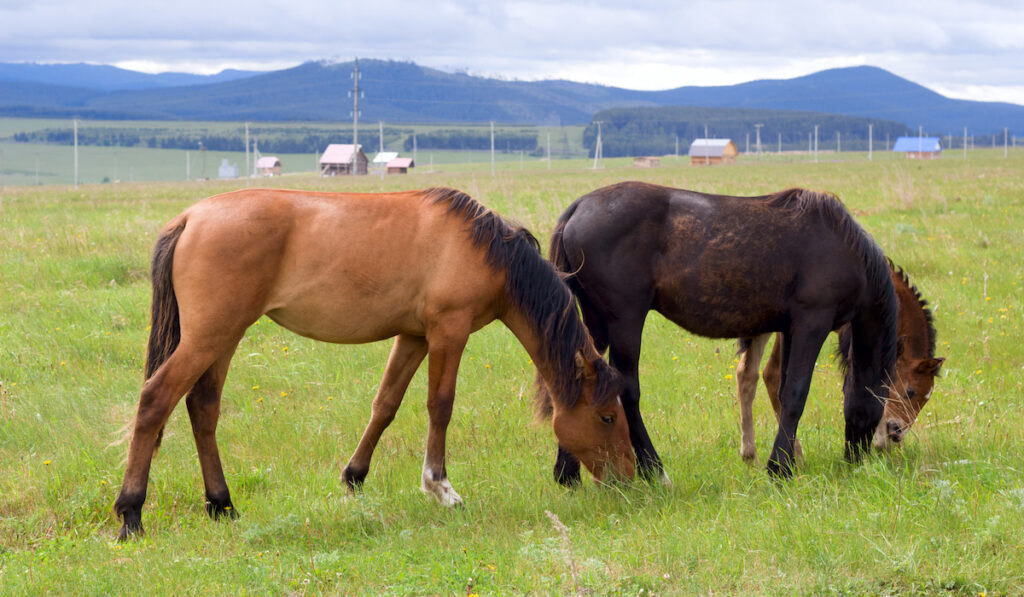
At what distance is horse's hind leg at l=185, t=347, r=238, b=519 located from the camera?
5.01 m

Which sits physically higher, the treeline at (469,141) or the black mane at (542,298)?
the treeline at (469,141)

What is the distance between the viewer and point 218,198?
16.3 ft

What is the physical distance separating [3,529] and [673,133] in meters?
184

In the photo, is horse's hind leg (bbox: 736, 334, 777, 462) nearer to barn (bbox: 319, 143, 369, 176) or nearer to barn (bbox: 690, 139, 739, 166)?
barn (bbox: 319, 143, 369, 176)

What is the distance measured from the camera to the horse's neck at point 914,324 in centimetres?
613

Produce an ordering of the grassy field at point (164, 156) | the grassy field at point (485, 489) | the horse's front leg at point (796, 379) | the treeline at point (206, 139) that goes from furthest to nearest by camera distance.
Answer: the treeline at point (206, 139), the grassy field at point (164, 156), the horse's front leg at point (796, 379), the grassy field at point (485, 489)

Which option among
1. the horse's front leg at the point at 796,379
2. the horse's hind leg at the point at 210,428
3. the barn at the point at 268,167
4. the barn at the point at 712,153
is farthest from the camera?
the barn at the point at 712,153

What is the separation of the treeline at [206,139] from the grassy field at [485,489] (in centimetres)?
14090

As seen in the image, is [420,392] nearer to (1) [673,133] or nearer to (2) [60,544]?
(2) [60,544]

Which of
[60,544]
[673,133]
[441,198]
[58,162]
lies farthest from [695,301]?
[673,133]

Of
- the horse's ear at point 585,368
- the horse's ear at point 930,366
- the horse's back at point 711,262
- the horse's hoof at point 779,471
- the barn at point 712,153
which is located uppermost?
the barn at point 712,153

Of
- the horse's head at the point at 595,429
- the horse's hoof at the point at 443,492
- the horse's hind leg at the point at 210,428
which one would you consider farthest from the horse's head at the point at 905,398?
the horse's hind leg at the point at 210,428

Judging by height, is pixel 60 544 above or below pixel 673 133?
below

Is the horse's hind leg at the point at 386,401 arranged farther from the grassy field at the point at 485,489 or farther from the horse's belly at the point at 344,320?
the horse's belly at the point at 344,320
